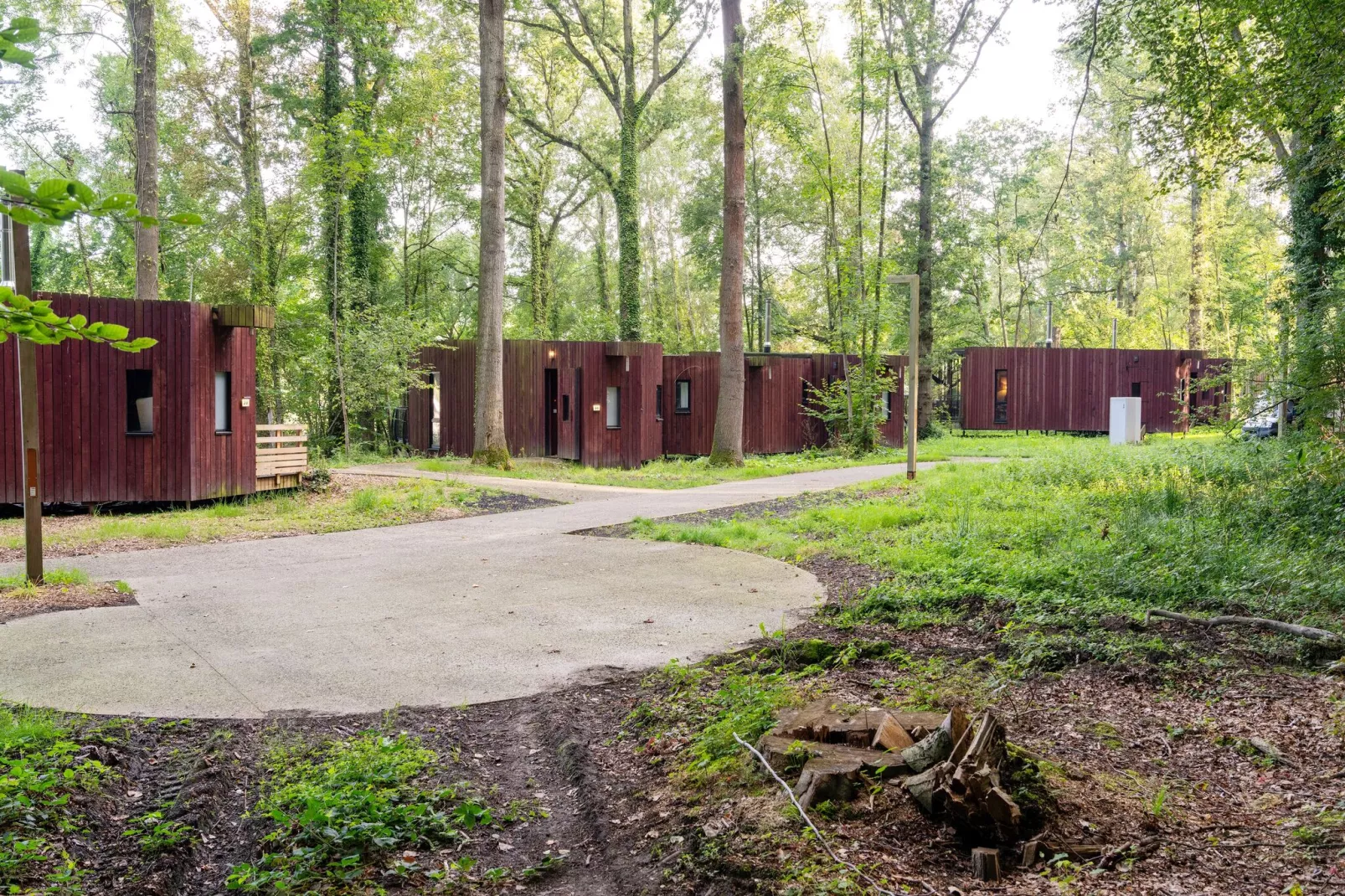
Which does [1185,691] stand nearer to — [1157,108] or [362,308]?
[1157,108]

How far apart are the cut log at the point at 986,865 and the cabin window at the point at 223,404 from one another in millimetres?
13659

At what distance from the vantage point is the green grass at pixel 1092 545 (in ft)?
18.8

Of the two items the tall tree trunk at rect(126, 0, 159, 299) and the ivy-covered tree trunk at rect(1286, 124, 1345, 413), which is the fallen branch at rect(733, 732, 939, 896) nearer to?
the ivy-covered tree trunk at rect(1286, 124, 1345, 413)

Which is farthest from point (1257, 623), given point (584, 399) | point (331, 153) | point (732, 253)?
point (331, 153)

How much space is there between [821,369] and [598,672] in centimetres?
2251

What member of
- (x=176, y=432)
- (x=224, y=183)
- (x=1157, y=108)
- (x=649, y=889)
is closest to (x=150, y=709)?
(x=649, y=889)

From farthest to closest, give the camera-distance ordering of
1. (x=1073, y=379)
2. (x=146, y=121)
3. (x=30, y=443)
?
(x=1073, y=379) < (x=146, y=121) < (x=30, y=443)

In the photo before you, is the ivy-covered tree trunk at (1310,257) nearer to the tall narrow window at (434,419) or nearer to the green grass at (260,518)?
the green grass at (260,518)

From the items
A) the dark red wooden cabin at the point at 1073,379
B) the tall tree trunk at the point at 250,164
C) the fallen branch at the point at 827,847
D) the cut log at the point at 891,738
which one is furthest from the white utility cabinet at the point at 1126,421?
the fallen branch at the point at 827,847

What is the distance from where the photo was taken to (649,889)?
3016 millimetres

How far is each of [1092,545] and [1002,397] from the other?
1070 inches

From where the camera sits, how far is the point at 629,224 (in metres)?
29.4

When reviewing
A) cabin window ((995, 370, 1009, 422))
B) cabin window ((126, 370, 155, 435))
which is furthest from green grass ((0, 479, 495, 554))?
cabin window ((995, 370, 1009, 422))

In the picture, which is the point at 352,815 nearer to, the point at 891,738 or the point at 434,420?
the point at 891,738
